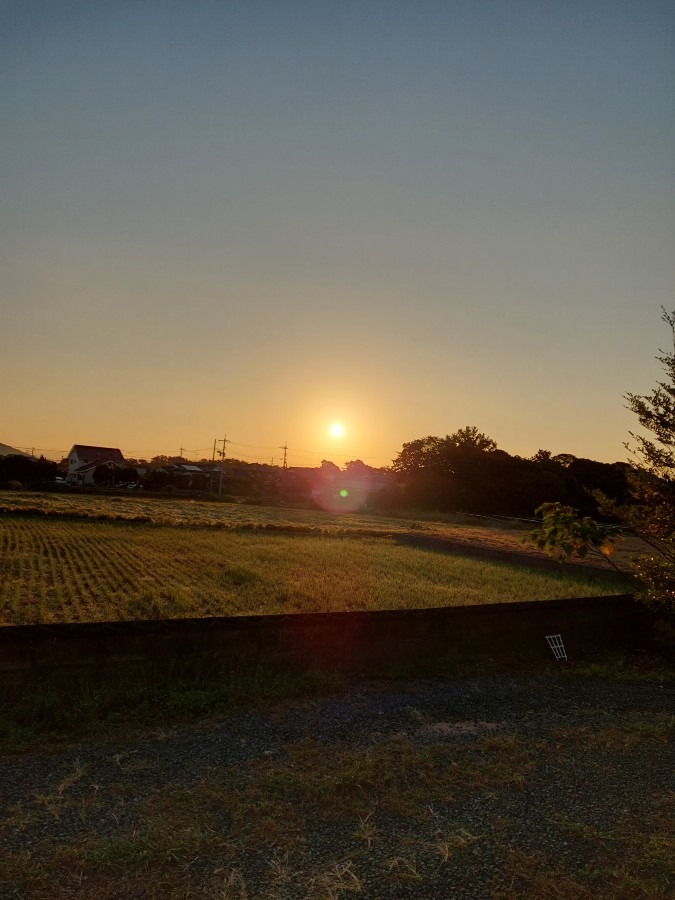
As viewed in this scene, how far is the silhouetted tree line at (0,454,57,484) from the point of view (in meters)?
48.1

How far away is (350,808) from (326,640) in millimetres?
2789

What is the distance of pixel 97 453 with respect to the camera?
254 feet

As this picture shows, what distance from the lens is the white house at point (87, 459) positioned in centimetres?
7362

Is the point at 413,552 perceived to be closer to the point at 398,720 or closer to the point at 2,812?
the point at 398,720

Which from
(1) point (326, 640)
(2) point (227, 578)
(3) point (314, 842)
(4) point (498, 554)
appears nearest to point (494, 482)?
(4) point (498, 554)

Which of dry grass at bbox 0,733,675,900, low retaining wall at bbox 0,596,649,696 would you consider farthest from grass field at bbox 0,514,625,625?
dry grass at bbox 0,733,675,900

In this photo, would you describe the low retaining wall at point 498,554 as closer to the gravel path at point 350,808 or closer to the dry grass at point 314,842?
the gravel path at point 350,808

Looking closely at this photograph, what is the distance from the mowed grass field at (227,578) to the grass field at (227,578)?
24 millimetres

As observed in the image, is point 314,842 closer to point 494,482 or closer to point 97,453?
point 494,482

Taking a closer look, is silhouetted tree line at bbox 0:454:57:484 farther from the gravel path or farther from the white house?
the gravel path

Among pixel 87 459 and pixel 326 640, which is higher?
pixel 87 459

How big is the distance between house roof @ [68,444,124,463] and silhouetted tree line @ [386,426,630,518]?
3589 cm

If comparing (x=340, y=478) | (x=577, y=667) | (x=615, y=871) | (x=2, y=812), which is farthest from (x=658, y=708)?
(x=340, y=478)

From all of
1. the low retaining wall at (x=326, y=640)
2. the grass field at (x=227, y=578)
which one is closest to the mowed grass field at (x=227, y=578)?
the grass field at (x=227, y=578)
